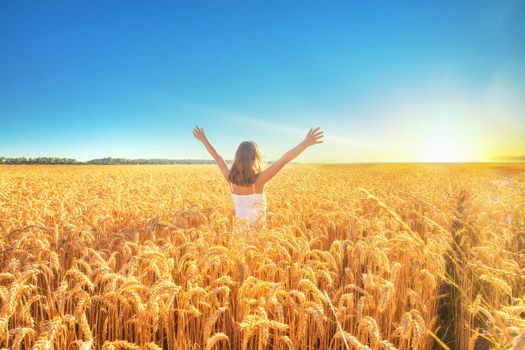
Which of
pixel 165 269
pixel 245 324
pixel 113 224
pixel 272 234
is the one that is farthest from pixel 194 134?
pixel 245 324

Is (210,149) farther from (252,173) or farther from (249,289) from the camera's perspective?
(249,289)

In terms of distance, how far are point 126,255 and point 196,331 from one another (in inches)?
53.1

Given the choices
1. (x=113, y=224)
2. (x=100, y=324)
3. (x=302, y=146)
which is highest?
(x=302, y=146)

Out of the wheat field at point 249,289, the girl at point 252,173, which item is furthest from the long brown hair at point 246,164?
the wheat field at point 249,289

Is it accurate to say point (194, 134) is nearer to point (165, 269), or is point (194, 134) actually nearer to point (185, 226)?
point (185, 226)

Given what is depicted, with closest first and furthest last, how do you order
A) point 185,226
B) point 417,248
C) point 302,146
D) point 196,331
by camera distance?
point 196,331 → point 417,248 → point 302,146 → point 185,226

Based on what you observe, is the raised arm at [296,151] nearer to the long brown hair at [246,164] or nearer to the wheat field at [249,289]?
the long brown hair at [246,164]

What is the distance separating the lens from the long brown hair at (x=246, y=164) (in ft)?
17.8

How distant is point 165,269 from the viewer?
2.83 metres

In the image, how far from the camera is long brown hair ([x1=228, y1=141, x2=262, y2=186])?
5.44 metres

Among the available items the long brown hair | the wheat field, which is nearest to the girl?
the long brown hair

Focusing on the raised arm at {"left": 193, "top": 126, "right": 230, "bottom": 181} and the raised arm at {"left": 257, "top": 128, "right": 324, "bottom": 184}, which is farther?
the raised arm at {"left": 193, "top": 126, "right": 230, "bottom": 181}

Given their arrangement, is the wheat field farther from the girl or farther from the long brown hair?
the long brown hair

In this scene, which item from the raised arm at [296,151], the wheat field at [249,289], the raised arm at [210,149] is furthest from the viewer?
the raised arm at [210,149]
